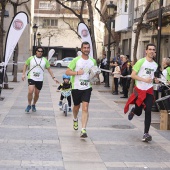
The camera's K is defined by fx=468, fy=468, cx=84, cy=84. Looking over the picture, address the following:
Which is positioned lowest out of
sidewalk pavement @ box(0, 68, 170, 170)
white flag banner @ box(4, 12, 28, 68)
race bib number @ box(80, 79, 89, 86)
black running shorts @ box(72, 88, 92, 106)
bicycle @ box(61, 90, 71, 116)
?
sidewalk pavement @ box(0, 68, 170, 170)

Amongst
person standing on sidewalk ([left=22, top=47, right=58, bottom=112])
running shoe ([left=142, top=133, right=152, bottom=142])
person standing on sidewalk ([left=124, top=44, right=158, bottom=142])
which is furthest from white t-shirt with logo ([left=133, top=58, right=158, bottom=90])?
person standing on sidewalk ([left=22, top=47, right=58, bottom=112])

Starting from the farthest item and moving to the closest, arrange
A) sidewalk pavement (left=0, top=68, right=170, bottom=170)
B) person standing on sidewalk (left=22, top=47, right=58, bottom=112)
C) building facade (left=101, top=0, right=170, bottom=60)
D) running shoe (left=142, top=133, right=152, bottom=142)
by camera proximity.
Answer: building facade (left=101, top=0, right=170, bottom=60) < person standing on sidewalk (left=22, top=47, right=58, bottom=112) < running shoe (left=142, top=133, right=152, bottom=142) < sidewalk pavement (left=0, top=68, right=170, bottom=170)

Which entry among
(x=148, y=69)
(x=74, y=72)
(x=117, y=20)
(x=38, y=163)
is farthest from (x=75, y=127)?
(x=117, y=20)

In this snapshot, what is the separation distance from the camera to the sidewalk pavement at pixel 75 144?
696 cm

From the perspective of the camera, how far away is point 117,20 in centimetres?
3856

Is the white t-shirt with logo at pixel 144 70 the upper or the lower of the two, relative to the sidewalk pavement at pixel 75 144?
upper

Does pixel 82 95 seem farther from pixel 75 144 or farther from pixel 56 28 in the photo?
pixel 56 28

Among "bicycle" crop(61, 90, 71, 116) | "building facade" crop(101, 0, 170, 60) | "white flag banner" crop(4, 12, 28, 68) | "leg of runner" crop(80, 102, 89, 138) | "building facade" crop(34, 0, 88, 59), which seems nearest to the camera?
"leg of runner" crop(80, 102, 89, 138)

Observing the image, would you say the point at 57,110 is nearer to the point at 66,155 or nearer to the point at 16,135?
the point at 16,135

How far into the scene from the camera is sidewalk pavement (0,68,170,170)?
696 cm

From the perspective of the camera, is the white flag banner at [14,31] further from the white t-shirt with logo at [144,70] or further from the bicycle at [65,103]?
the white t-shirt with logo at [144,70]

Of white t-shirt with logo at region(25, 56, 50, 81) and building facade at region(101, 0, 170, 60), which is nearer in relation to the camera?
white t-shirt with logo at region(25, 56, 50, 81)

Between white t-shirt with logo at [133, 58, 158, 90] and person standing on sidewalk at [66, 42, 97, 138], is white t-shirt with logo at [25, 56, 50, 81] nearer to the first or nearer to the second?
person standing on sidewalk at [66, 42, 97, 138]

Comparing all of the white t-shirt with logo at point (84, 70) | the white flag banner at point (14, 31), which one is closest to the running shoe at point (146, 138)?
the white t-shirt with logo at point (84, 70)
